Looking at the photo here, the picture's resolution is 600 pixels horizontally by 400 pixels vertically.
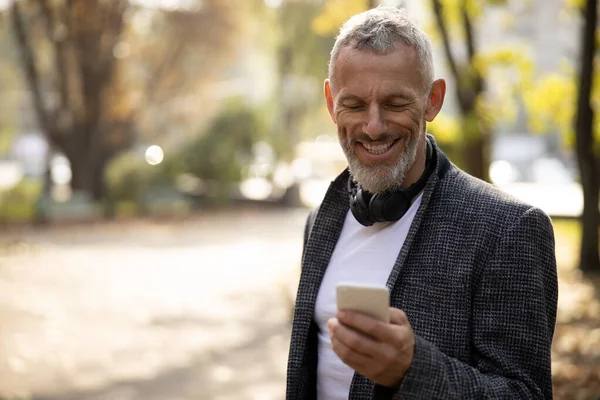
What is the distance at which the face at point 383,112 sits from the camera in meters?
2.07

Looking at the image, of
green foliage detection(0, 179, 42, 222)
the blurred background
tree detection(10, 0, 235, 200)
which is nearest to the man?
the blurred background

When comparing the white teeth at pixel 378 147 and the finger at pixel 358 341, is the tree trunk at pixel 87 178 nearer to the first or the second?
the white teeth at pixel 378 147

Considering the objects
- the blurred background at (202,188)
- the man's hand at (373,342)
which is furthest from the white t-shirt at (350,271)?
the blurred background at (202,188)

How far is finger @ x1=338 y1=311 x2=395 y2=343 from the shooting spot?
5.48 ft

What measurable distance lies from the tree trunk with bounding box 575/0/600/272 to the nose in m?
8.22

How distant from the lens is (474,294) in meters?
2.01

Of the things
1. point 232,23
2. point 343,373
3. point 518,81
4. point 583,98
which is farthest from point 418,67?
point 232,23

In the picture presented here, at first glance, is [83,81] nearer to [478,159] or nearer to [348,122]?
[478,159]

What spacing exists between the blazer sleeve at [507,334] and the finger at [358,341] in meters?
0.15

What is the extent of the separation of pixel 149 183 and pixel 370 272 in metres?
22.4

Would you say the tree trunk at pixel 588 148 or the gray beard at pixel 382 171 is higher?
the gray beard at pixel 382 171

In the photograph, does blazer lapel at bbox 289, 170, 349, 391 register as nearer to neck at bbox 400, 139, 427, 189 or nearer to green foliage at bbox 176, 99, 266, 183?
neck at bbox 400, 139, 427, 189

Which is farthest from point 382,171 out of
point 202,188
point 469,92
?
point 202,188

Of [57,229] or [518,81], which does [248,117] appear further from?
[518,81]
